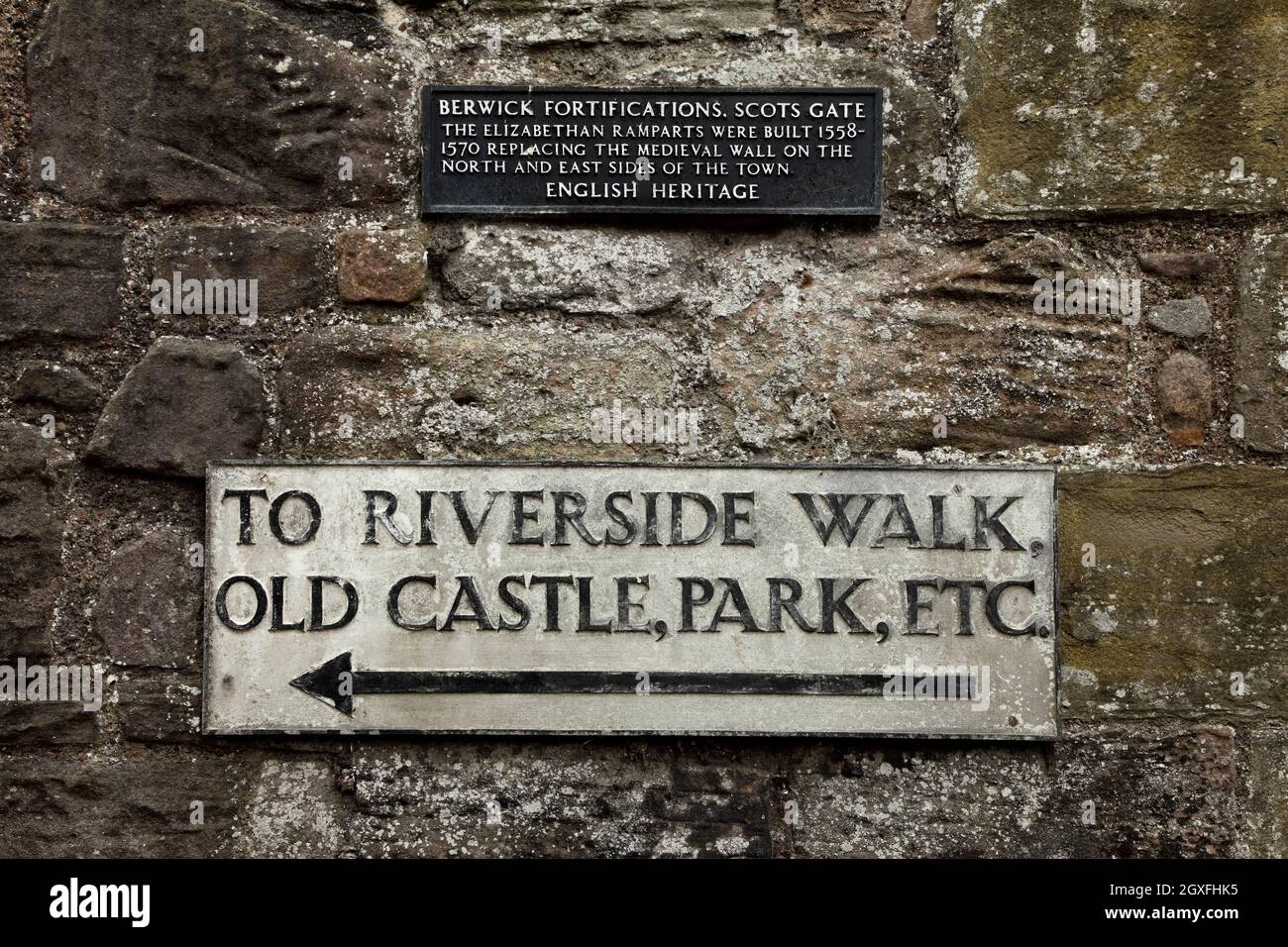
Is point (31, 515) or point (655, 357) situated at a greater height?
point (655, 357)

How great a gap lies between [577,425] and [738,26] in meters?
0.87

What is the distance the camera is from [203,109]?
2201 millimetres

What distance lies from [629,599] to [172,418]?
3.21ft

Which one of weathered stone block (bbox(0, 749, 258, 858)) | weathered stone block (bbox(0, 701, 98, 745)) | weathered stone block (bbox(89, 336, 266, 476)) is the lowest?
weathered stone block (bbox(0, 749, 258, 858))

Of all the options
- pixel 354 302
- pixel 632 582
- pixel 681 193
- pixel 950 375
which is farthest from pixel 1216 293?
pixel 354 302

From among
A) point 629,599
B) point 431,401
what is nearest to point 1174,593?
point 629,599

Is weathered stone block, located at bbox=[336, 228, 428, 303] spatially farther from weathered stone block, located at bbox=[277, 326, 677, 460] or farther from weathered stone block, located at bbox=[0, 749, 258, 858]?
weathered stone block, located at bbox=[0, 749, 258, 858]

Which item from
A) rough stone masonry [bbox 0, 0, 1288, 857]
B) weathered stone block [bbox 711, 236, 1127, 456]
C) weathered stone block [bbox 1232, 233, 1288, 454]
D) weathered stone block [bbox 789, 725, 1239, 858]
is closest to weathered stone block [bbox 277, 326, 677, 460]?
rough stone masonry [bbox 0, 0, 1288, 857]

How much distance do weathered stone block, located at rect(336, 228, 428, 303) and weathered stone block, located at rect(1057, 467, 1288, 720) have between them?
1.37m

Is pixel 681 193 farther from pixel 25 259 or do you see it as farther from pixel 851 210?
pixel 25 259

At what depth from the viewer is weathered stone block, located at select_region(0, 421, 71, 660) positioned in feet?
7.14

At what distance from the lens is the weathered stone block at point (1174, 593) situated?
7.04 feet

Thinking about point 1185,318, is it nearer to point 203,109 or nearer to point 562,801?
point 562,801

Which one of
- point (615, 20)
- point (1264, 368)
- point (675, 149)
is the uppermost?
point (615, 20)
